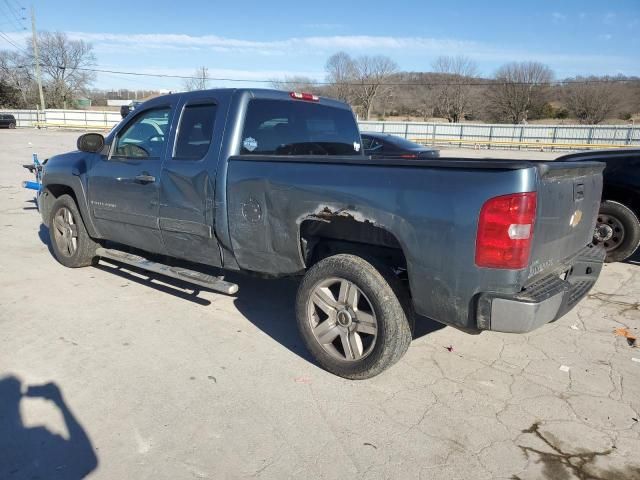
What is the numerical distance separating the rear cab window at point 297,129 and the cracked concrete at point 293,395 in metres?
1.51

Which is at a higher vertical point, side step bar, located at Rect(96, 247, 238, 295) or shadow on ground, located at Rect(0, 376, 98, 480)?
side step bar, located at Rect(96, 247, 238, 295)

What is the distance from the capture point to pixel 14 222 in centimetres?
854

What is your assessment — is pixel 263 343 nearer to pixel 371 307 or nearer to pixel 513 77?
pixel 371 307

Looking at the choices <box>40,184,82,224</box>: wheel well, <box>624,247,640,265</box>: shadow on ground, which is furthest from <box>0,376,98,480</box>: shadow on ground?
<box>624,247,640,265</box>: shadow on ground

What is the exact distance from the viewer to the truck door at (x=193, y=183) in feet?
13.1

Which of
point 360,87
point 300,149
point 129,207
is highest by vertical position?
point 360,87

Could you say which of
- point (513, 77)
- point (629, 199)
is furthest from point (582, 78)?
point (629, 199)

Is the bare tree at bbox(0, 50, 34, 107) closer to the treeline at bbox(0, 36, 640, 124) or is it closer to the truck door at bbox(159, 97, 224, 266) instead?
the treeline at bbox(0, 36, 640, 124)

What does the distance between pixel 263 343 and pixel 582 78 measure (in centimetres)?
6912

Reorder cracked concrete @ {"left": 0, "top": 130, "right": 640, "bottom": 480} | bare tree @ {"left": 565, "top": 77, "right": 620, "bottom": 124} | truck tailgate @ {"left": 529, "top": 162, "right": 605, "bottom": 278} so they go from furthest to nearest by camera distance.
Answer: bare tree @ {"left": 565, "top": 77, "right": 620, "bottom": 124}, truck tailgate @ {"left": 529, "top": 162, "right": 605, "bottom": 278}, cracked concrete @ {"left": 0, "top": 130, "right": 640, "bottom": 480}

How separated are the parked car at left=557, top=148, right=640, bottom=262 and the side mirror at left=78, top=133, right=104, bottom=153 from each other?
17.0ft

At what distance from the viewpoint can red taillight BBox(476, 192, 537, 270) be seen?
2.62 meters

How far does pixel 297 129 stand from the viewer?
4.43 metres

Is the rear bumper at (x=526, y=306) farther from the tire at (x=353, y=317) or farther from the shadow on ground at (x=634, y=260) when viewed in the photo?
the shadow on ground at (x=634, y=260)
